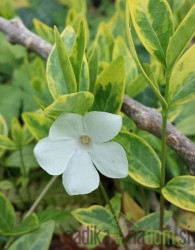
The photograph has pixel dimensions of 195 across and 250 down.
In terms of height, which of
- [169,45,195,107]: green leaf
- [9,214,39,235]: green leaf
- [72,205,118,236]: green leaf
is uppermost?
[169,45,195,107]: green leaf

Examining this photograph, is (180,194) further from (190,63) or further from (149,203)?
→ (149,203)

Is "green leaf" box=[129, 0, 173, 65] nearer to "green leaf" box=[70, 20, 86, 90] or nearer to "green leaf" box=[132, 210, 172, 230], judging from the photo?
"green leaf" box=[70, 20, 86, 90]

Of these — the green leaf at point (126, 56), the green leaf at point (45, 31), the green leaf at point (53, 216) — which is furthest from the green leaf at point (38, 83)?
the green leaf at point (53, 216)

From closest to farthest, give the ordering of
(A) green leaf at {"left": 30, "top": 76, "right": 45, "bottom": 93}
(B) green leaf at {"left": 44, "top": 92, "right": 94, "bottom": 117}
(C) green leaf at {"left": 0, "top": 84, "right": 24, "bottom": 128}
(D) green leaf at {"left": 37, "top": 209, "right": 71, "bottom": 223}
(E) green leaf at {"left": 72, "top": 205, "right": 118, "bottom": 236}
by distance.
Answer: (B) green leaf at {"left": 44, "top": 92, "right": 94, "bottom": 117} < (E) green leaf at {"left": 72, "top": 205, "right": 118, "bottom": 236} < (D) green leaf at {"left": 37, "top": 209, "right": 71, "bottom": 223} < (A) green leaf at {"left": 30, "top": 76, "right": 45, "bottom": 93} < (C) green leaf at {"left": 0, "top": 84, "right": 24, "bottom": 128}

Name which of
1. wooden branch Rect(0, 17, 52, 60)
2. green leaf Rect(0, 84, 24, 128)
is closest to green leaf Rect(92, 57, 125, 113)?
wooden branch Rect(0, 17, 52, 60)

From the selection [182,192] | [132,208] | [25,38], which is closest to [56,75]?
[182,192]

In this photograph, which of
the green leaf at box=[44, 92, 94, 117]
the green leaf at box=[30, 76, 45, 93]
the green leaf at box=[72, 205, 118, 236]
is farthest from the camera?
→ the green leaf at box=[30, 76, 45, 93]

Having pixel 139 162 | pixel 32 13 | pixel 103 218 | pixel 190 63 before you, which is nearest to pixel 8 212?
pixel 103 218
